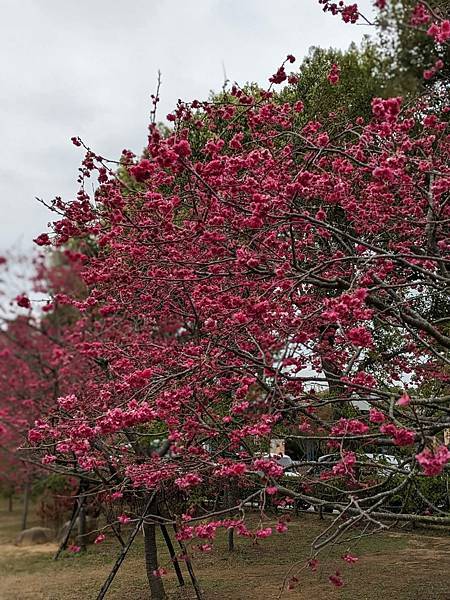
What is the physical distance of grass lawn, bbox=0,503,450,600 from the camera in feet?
24.9

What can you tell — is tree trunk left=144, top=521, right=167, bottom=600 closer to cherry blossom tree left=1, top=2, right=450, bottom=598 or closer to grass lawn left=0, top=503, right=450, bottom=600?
cherry blossom tree left=1, top=2, right=450, bottom=598

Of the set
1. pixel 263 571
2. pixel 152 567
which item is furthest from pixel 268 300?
pixel 263 571

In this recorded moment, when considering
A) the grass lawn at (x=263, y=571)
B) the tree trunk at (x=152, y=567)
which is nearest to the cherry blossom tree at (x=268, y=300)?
the tree trunk at (x=152, y=567)

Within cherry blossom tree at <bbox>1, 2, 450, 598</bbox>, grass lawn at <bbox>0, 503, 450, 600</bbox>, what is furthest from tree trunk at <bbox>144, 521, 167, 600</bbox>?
grass lawn at <bbox>0, 503, 450, 600</bbox>

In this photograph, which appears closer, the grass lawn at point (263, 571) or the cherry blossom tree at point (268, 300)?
the cherry blossom tree at point (268, 300)

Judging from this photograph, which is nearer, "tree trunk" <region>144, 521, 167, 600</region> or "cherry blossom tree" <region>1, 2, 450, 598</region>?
"cherry blossom tree" <region>1, 2, 450, 598</region>

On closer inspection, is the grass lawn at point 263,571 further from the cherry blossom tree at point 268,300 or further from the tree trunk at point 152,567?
the cherry blossom tree at point 268,300

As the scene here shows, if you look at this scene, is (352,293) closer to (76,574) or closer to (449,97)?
(449,97)

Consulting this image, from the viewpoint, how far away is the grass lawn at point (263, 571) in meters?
7.60

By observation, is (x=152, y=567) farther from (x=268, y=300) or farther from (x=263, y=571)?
(x=268, y=300)

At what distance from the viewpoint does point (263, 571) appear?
8992 millimetres

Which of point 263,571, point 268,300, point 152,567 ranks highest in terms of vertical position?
point 268,300

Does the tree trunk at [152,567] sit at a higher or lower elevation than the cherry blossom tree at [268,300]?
lower

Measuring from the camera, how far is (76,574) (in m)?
9.66
